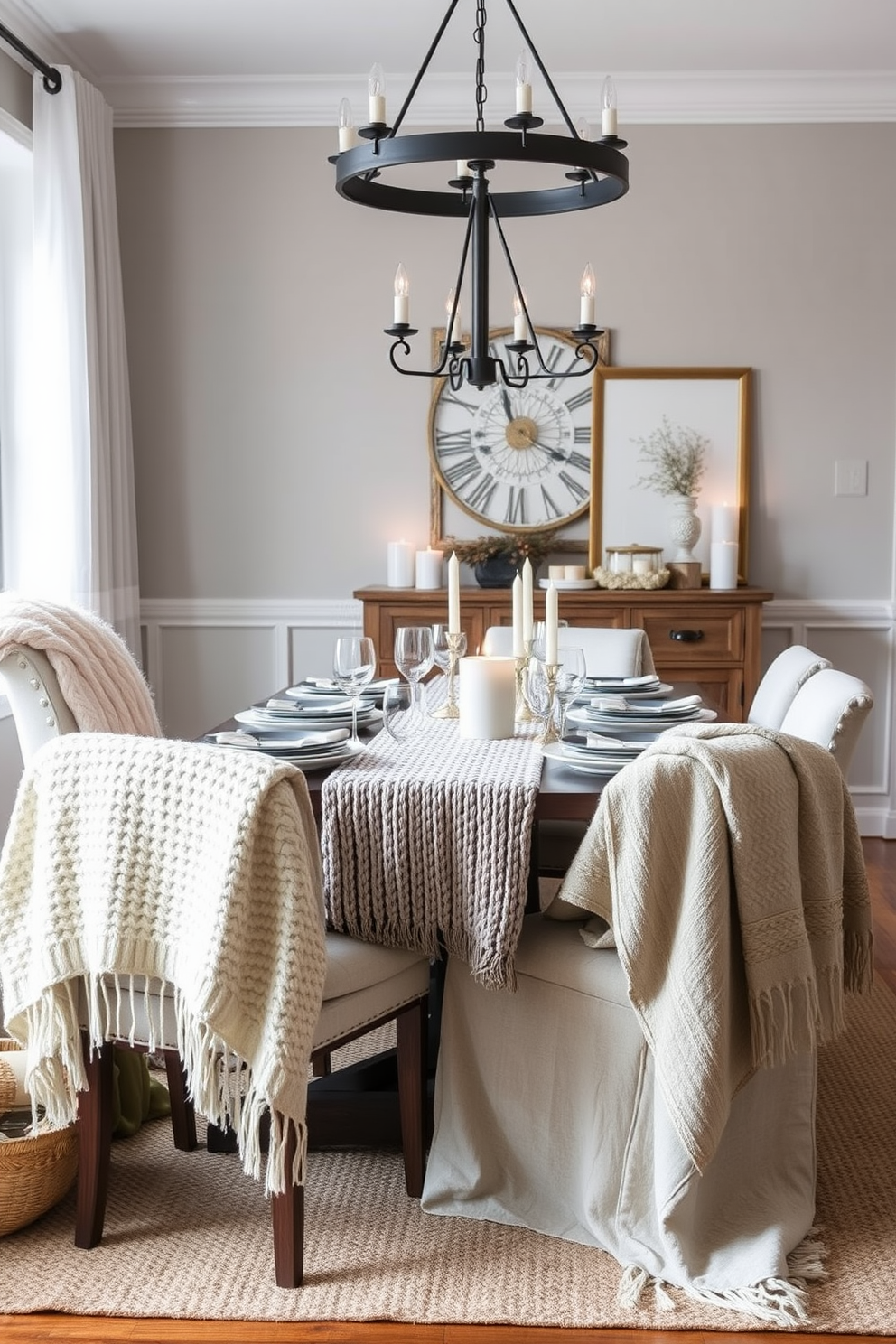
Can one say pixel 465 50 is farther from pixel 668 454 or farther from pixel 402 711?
pixel 402 711

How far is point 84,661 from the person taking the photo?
228 centimetres

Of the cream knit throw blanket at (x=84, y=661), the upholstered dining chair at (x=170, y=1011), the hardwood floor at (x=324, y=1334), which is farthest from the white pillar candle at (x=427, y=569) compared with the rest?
the hardwood floor at (x=324, y=1334)

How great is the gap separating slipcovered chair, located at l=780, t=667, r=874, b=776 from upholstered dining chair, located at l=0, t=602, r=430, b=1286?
795mm

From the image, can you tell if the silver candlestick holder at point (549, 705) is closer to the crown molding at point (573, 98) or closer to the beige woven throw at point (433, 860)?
the beige woven throw at point (433, 860)

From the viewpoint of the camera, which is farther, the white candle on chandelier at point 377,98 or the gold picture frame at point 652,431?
the gold picture frame at point 652,431

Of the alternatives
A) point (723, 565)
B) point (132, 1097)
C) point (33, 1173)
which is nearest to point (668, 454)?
point (723, 565)

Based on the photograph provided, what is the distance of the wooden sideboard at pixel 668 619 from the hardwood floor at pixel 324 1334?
8.49ft

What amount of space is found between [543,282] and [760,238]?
0.76 meters

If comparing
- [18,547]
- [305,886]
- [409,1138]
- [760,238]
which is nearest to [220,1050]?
[305,886]

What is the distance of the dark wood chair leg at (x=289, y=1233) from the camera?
1.84m

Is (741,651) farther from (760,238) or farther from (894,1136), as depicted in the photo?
(894,1136)

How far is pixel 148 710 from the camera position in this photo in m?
2.51

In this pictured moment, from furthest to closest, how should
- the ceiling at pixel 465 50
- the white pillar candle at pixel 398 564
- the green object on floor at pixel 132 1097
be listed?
the white pillar candle at pixel 398 564 < the ceiling at pixel 465 50 < the green object on floor at pixel 132 1097

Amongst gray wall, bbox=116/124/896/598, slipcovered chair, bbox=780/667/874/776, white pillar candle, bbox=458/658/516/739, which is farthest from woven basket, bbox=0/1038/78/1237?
gray wall, bbox=116/124/896/598
